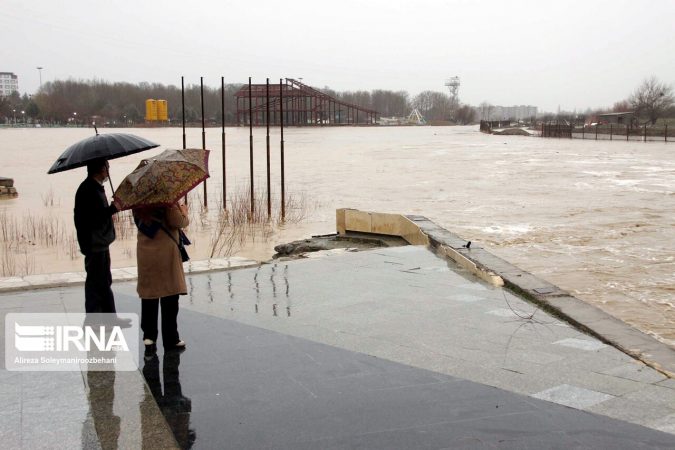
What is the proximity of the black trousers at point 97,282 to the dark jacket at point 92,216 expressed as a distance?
3.0 inches

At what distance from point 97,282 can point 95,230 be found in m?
0.45

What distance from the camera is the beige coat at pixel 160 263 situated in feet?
17.3

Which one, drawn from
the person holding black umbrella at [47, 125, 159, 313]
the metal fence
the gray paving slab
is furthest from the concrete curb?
the metal fence

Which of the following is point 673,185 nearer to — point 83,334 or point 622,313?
point 622,313

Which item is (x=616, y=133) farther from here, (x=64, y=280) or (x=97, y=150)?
(x=97, y=150)

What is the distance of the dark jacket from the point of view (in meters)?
5.58

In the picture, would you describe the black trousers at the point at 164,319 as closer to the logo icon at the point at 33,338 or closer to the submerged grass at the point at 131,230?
the logo icon at the point at 33,338

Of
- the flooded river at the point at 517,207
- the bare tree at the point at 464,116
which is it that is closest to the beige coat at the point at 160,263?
the flooded river at the point at 517,207

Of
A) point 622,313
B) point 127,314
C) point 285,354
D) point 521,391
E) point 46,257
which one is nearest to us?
point 521,391

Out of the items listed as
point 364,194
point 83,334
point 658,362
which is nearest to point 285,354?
point 83,334

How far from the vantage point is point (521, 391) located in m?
4.66

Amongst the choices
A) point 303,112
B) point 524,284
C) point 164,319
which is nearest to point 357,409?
point 164,319

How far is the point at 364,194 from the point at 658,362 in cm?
2055

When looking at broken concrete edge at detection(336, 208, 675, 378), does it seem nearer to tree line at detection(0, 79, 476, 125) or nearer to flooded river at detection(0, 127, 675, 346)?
flooded river at detection(0, 127, 675, 346)
